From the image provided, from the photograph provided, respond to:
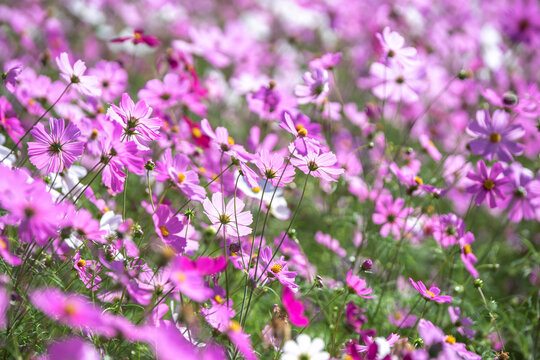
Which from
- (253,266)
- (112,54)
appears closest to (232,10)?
(112,54)

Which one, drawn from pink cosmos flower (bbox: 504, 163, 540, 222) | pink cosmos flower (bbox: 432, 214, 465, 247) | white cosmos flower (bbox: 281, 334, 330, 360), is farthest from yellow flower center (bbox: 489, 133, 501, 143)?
white cosmos flower (bbox: 281, 334, 330, 360)

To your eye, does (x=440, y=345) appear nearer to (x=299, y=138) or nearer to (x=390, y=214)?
(x=299, y=138)

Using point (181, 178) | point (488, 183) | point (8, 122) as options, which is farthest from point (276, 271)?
point (8, 122)

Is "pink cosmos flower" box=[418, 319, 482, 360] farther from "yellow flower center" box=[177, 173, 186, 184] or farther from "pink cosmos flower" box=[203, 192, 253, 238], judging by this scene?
"yellow flower center" box=[177, 173, 186, 184]

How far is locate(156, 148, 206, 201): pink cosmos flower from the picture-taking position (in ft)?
3.77

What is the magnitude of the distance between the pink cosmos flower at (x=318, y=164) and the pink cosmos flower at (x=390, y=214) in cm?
47

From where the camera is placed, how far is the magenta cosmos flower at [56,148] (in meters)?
1.13

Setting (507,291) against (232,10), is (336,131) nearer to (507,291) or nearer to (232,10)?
(507,291)

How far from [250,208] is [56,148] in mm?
681

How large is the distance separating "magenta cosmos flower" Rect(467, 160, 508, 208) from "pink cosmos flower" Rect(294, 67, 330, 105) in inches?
19.1

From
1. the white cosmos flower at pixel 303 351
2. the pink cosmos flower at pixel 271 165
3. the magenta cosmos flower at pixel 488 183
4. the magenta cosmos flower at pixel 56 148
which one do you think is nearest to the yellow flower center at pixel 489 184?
the magenta cosmos flower at pixel 488 183

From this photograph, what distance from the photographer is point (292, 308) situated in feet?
2.92

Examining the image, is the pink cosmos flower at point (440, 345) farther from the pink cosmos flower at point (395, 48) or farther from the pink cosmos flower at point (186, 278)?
the pink cosmos flower at point (395, 48)

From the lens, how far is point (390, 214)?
166 centimetres
